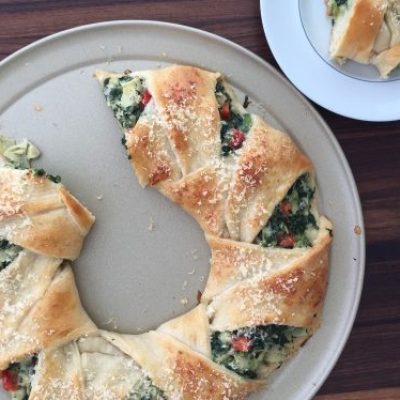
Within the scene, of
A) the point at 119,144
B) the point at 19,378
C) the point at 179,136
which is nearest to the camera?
the point at 179,136

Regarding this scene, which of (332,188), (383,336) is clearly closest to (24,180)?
(332,188)

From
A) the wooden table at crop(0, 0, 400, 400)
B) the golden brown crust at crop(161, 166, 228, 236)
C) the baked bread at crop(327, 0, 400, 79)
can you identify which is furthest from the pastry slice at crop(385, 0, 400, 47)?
the golden brown crust at crop(161, 166, 228, 236)

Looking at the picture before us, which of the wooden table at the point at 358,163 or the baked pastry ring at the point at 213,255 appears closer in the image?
the baked pastry ring at the point at 213,255

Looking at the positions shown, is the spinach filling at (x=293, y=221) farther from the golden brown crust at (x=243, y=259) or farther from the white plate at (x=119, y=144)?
the white plate at (x=119, y=144)

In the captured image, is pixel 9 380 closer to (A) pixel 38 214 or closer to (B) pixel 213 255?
(A) pixel 38 214

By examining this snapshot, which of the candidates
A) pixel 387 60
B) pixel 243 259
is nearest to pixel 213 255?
pixel 243 259

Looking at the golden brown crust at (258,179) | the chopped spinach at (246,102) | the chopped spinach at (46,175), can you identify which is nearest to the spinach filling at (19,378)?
the chopped spinach at (46,175)

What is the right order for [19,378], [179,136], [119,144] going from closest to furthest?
[179,136] < [19,378] < [119,144]
